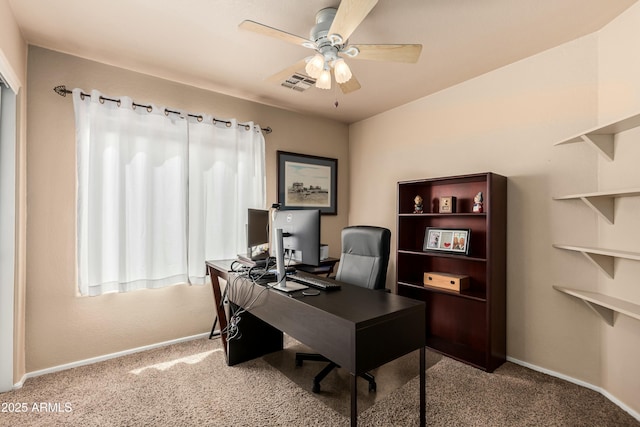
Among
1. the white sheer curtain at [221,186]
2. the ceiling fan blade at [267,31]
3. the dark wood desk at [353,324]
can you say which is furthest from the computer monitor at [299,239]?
the white sheer curtain at [221,186]

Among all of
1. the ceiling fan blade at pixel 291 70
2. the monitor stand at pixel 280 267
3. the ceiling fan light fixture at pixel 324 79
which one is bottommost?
the monitor stand at pixel 280 267

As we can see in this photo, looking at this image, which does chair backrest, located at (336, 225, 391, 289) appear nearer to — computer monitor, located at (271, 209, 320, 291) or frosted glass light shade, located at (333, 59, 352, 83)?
computer monitor, located at (271, 209, 320, 291)

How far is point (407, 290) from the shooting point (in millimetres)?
3215

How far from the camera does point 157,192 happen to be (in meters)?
2.78

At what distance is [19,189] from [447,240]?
3.38m

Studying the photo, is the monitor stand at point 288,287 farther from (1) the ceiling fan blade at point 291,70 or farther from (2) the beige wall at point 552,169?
(2) the beige wall at point 552,169

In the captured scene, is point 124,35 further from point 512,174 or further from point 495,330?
point 495,330

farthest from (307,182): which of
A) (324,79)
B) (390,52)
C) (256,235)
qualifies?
(390,52)

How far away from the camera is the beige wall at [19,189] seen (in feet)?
6.70

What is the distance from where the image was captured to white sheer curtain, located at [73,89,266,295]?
2500 millimetres

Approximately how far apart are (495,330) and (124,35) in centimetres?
356

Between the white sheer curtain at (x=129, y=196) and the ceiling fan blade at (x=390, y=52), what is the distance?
1.87 meters

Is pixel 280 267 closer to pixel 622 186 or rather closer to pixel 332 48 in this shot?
pixel 332 48

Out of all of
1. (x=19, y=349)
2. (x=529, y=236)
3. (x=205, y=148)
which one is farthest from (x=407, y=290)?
(x=19, y=349)
